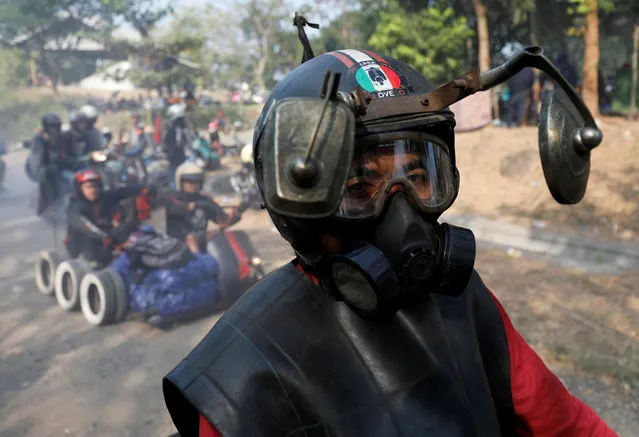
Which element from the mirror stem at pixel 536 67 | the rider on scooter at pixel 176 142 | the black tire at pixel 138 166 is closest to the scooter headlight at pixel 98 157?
the rider on scooter at pixel 176 142

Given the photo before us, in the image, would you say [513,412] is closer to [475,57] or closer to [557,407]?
[557,407]

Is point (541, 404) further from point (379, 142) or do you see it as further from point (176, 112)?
point (176, 112)

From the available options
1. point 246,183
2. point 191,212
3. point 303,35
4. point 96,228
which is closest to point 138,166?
point 246,183

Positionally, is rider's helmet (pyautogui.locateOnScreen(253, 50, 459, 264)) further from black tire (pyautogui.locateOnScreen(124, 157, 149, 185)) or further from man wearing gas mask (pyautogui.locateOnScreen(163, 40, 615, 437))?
black tire (pyautogui.locateOnScreen(124, 157, 149, 185))

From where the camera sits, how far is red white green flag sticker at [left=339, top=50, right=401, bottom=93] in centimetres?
141

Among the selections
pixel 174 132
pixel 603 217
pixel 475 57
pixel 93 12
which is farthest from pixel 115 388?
pixel 93 12

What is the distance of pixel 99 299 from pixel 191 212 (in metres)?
1.63

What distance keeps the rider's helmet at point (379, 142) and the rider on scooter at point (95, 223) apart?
5.49 metres

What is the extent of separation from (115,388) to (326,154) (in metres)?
4.00

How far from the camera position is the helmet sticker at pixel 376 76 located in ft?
4.59

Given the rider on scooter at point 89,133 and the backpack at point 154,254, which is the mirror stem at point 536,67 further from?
the rider on scooter at point 89,133

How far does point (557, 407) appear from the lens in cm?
154

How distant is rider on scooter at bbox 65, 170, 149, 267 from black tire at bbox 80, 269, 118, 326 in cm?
77

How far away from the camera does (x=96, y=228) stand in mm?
6625
